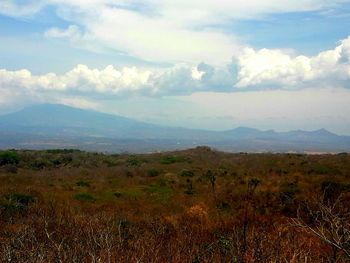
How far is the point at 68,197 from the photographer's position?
21203 mm

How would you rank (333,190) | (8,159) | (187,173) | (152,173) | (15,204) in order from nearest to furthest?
(15,204), (333,190), (187,173), (152,173), (8,159)

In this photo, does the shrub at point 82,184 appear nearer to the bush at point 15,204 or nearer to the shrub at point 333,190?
the bush at point 15,204

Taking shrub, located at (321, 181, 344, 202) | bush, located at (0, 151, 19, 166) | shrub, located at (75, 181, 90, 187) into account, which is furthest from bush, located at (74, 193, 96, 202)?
bush, located at (0, 151, 19, 166)

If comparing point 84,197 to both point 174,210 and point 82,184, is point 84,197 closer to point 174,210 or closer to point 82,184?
point 82,184

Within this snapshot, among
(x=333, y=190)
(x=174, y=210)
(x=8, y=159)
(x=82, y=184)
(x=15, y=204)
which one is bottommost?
(x=174, y=210)

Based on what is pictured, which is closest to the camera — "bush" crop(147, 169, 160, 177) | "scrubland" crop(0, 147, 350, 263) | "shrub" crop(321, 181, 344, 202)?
"scrubland" crop(0, 147, 350, 263)

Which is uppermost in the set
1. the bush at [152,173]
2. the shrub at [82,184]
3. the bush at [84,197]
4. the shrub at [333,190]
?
the shrub at [333,190]

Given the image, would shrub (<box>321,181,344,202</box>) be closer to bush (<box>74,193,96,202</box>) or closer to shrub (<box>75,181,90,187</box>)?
bush (<box>74,193,96,202</box>)

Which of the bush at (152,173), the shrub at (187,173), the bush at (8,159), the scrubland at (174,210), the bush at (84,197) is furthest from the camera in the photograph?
the bush at (8,159)

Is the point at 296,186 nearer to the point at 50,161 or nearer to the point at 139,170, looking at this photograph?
the point at 139,170

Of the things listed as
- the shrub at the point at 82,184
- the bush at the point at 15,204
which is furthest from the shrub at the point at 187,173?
the bush at the point at 15,204

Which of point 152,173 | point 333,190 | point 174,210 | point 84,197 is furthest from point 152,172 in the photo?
point 333,190

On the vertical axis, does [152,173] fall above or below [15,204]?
above

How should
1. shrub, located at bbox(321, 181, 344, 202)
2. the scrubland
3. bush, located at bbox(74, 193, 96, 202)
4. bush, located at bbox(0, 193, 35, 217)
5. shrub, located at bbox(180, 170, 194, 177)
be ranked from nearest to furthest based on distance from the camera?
1. the scrubland
2. bush, located at bbox(0, 193, 35, 217)
3. shrub, located at bbox(321, 181, 344, 202)
4. bush, located at bbox(74, 193, 96, 202)
5. shrub, located at bbox(180, 170, 194, 177)
